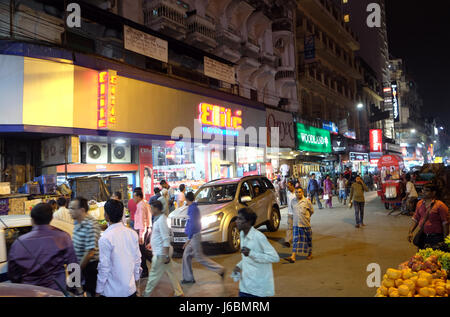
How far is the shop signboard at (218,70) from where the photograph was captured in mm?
16375

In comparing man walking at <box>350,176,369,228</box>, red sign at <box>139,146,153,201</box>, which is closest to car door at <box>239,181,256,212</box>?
man walking at <box>350,176,369,228</box>

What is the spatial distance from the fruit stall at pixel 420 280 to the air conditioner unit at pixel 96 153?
1095 cm

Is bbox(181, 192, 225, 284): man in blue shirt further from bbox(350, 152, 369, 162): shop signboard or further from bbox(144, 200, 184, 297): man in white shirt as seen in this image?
bbox(350, 152, 369, 162): shop signboard

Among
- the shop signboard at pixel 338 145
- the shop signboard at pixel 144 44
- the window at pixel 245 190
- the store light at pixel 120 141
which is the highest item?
the shop signboard at pixel 144 44

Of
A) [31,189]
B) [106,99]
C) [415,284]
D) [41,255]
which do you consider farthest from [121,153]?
[415,284]

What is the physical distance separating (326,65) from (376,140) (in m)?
13.6

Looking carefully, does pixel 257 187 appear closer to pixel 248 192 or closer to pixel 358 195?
pixel 248 192

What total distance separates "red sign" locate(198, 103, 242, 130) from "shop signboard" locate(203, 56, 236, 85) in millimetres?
1764

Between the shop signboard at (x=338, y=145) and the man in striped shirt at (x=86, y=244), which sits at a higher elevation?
the shop signboard at (x=338, y=145)

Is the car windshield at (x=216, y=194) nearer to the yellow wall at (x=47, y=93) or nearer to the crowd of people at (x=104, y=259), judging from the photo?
the yellow wall at (x=47, y=93)

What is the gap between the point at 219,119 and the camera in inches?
649

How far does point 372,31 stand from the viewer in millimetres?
50500

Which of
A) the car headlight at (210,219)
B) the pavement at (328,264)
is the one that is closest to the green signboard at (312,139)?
the pavement at (328,264)
